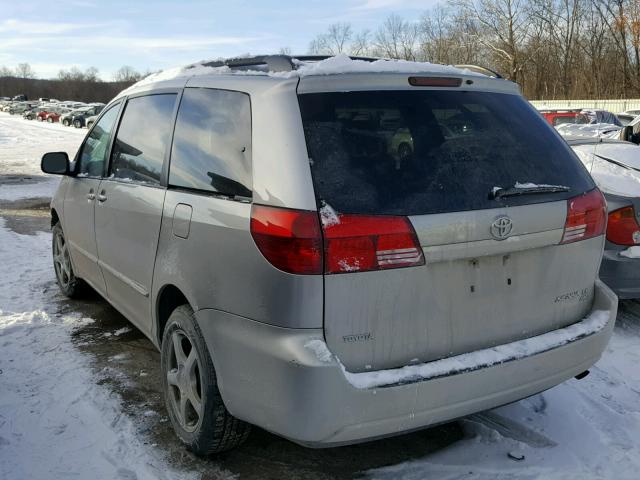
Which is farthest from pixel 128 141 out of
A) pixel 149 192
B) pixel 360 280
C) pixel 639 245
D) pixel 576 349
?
pixel 639 245

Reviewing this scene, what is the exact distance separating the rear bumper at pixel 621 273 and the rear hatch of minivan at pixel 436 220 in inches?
75.9

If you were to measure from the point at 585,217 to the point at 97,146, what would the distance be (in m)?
3.43

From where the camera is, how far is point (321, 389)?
230 centimetres

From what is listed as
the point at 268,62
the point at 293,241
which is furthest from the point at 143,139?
the point at 293,241

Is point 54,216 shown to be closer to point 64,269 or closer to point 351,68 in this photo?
point 64,269

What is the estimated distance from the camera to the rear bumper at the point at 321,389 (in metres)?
2.31

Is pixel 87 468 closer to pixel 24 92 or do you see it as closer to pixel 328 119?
pixel 328 119

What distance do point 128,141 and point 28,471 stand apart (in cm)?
205

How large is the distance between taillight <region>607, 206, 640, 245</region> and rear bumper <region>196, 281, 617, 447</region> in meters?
2.33

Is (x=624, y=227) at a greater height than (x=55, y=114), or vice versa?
(x=55, y=114)

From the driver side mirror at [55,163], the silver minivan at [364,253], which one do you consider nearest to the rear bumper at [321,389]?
the silver minivan at [364,253]

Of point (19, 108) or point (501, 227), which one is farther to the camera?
point (19, 108)

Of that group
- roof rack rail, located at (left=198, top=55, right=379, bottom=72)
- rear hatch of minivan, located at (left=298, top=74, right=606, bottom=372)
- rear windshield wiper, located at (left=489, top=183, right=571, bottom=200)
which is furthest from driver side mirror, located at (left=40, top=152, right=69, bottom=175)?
rear windshield wiper, located at (left=489, top=183, right=571, bottom=200)

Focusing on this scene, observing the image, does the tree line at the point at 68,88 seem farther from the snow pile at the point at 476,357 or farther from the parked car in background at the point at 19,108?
the snow pile at the point at 476,357
